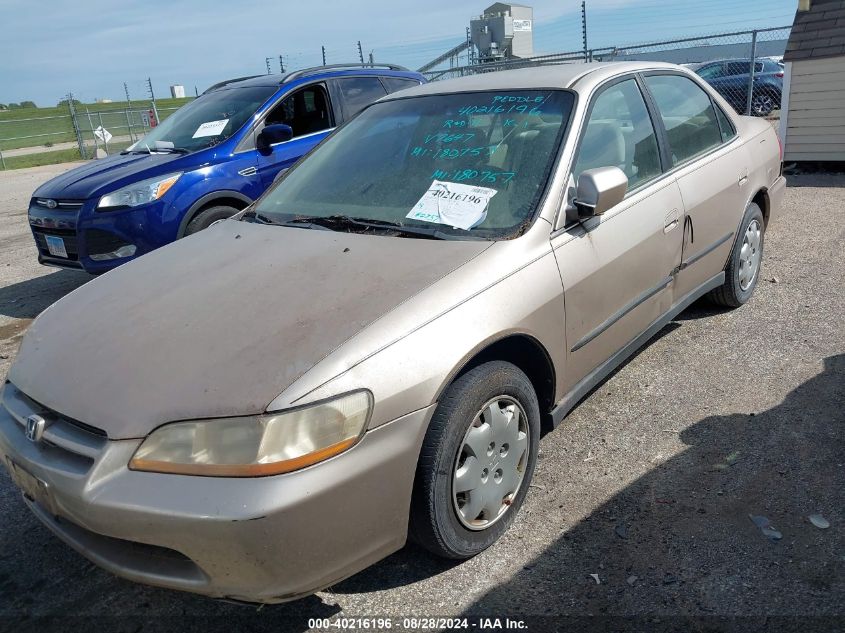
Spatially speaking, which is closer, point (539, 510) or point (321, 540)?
point (321, 540)

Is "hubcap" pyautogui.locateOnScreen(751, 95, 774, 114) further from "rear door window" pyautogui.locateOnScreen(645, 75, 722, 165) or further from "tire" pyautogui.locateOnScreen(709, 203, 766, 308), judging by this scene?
"rear door window" pyautogui.locateOnScreen(645, 75, 722, 165)

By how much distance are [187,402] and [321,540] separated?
1.87 feet

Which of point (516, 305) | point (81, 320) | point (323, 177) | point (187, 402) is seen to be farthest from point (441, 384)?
point (323, 177)

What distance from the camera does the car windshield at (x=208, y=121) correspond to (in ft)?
20.6

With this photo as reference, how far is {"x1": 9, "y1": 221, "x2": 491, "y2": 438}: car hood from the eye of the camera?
209cm

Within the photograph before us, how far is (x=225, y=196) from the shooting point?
19.6 feet

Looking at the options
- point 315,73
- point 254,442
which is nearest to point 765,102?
point 315,73

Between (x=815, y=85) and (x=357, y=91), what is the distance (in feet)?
21.1

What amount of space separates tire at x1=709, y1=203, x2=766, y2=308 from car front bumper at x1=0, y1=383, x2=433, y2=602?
3047mm

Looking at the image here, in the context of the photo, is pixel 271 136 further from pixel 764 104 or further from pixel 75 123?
pixel 75 123

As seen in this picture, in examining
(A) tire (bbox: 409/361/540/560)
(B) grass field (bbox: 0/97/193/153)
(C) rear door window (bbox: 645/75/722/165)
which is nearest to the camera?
(A) tire (bbox: 409/361/540/560)

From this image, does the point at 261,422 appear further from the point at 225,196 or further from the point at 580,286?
the point at 225,196

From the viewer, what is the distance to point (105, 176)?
5867 mm

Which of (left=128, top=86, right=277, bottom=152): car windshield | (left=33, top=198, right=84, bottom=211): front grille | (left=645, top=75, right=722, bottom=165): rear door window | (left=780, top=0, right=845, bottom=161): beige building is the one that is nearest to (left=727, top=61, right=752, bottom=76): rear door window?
(left=780, top=0, right=845, bottom=161): beige building
